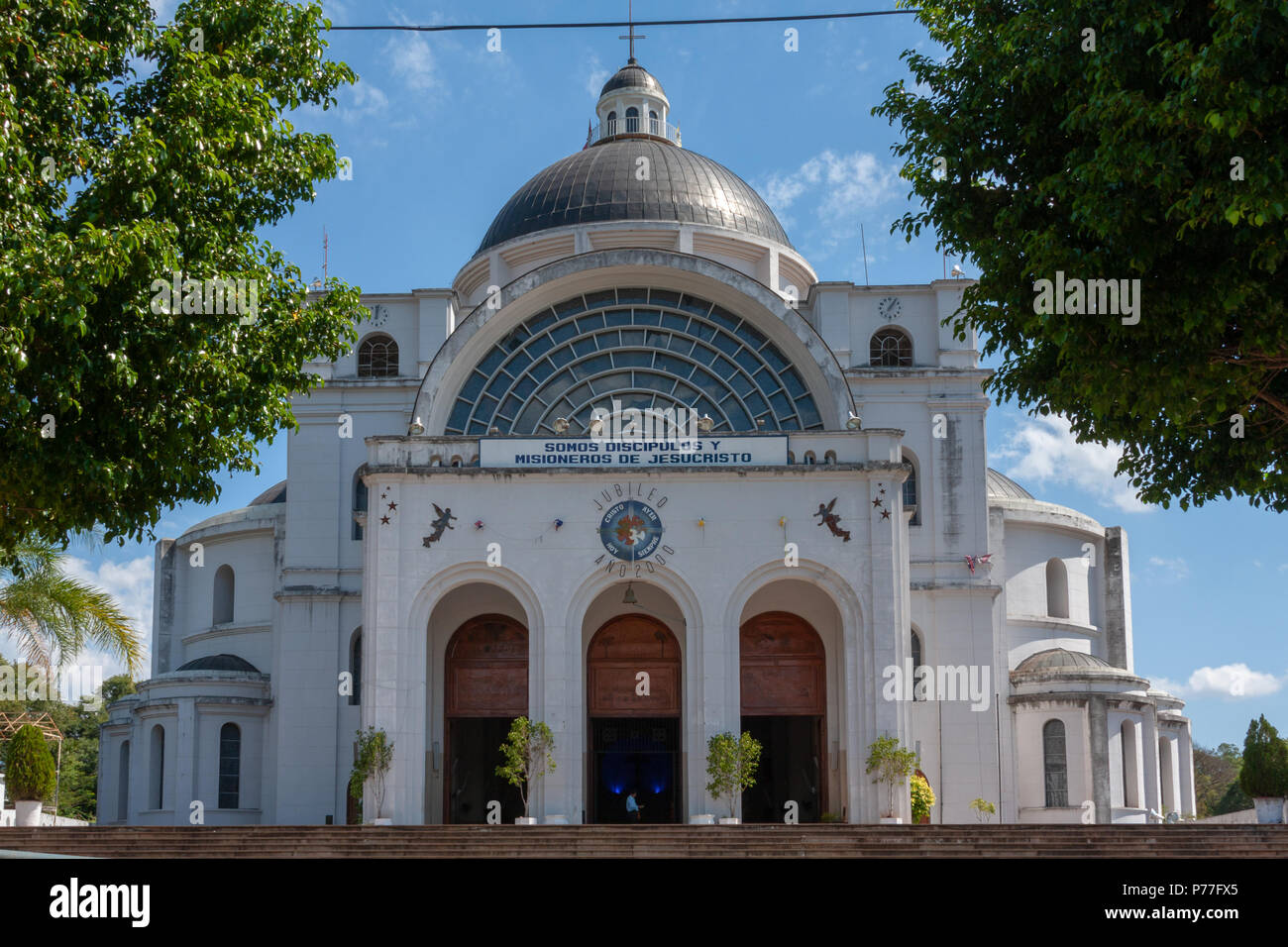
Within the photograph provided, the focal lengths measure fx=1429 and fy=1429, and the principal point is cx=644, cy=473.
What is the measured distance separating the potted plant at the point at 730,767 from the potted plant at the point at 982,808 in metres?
7.13

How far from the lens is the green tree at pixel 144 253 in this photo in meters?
14.9

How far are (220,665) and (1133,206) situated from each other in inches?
1112

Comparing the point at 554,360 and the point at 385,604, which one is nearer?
the point at 385,604

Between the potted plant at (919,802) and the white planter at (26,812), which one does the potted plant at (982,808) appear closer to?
the potted plant at (919,802)

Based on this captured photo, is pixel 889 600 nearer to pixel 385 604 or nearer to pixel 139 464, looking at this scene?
pixel 385 604

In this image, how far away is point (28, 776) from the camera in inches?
1025

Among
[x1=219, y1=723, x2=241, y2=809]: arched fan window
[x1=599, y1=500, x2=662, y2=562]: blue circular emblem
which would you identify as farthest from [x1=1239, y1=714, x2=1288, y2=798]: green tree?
[x1=219, y1=723, x2=241, y2=809]: arched fan window

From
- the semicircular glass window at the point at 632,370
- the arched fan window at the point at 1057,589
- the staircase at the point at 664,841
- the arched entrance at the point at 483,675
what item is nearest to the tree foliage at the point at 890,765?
the staircase at the point at 664,841

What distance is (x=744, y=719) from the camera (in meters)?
33.9

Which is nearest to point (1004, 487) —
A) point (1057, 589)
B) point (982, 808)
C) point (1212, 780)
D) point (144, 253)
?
point (1057, 589)

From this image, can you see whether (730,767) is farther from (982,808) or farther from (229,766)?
(229,766)

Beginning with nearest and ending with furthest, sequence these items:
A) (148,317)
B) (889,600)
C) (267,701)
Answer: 1. (148,317)
2. (889,600)
3. (267,701)

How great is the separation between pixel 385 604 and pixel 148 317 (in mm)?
13339
